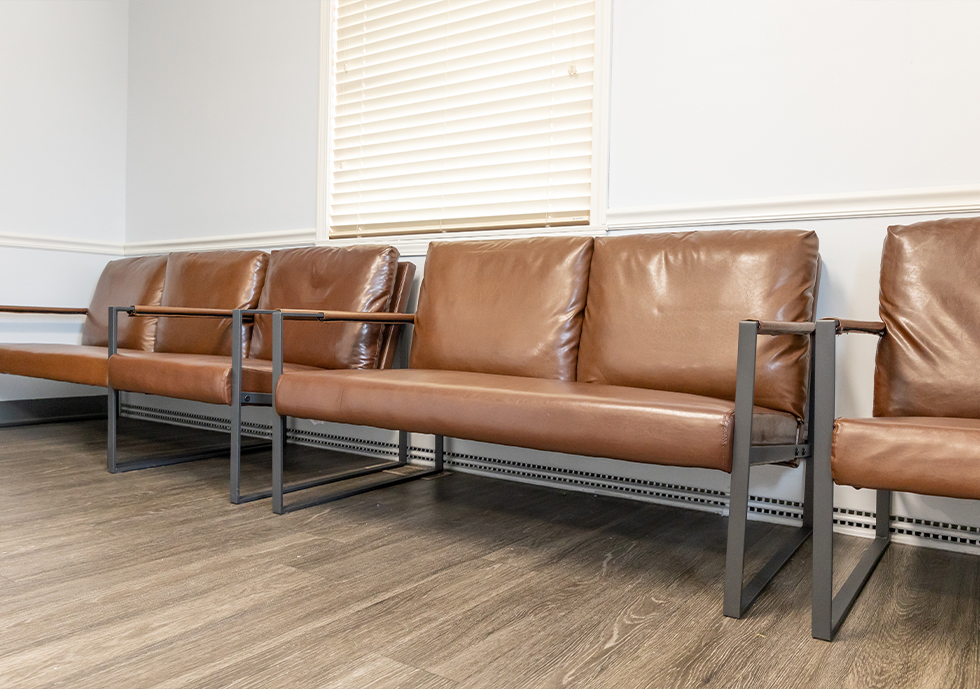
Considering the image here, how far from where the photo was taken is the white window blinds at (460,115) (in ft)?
8.59

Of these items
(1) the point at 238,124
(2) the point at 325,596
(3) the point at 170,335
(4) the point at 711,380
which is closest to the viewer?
(2) the point at 325,596

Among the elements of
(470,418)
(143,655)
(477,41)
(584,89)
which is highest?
(477,41)

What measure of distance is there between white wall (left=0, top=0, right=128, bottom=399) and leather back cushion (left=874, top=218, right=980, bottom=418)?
13.0ft

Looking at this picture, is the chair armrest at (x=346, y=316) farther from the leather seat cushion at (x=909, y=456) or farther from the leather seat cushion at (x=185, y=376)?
the leather seat cushion at (x=909, y=456)

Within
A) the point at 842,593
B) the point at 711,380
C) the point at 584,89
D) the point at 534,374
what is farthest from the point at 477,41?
the point at 842,593

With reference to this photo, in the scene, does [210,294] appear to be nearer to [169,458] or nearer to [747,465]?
[169,458]

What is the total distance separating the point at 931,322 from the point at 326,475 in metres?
1.99

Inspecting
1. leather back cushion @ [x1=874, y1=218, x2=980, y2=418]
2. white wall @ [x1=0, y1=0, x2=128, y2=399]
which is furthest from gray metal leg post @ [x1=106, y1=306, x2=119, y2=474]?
leather back cushion @ [x1=874, y1=218, x2=980, y2=418]

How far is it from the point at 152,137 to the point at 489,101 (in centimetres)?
232

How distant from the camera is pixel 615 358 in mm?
2068

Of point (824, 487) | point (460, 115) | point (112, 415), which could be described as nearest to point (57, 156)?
point (112, 415)

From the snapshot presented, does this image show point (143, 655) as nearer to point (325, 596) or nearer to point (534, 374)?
point (325, 596)

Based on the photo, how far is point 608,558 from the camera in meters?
1.78

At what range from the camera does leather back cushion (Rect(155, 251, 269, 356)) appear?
9.98 ft
